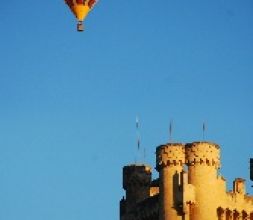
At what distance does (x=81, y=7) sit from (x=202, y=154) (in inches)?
693

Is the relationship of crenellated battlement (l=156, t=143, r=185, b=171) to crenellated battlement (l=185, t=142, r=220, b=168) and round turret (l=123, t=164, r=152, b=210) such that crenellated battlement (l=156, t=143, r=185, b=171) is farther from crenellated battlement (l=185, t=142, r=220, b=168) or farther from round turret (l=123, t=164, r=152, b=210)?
round turret (l=123, t=164, r=152, b=210)

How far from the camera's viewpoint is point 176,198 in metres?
98.4

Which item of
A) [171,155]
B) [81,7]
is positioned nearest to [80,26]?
[81,7]

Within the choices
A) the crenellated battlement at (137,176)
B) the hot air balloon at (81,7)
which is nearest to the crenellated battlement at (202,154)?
the crenellated battlement at (137,176)

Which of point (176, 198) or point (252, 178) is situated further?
point (252, 178)

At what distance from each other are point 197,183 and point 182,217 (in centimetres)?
343

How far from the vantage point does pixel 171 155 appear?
100625mm

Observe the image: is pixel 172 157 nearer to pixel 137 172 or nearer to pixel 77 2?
pixel 137 172

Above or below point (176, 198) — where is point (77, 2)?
above

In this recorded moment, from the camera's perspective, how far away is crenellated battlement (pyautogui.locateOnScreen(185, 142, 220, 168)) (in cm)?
9956

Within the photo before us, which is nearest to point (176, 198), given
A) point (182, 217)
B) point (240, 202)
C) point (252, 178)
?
point (182, 217)

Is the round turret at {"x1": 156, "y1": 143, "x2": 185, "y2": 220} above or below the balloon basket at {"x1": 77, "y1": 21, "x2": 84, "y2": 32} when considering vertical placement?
below

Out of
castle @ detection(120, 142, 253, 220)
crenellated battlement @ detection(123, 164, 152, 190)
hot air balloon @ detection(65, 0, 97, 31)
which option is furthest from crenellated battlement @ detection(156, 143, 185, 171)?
hot air balloon @ detection(65, 0, 97, 31)

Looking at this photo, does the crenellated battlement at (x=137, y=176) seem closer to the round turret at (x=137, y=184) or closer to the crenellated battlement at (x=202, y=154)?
the round turret at (x=137, y=184)
